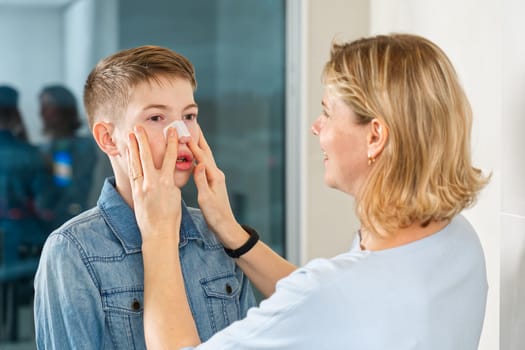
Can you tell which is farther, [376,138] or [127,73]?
[127,73]

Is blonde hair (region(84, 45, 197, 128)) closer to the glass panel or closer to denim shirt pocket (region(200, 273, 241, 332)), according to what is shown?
denim shirt pocket (region(200, 273, 241, 332))

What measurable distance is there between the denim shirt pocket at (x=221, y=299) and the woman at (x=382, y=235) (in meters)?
0.14

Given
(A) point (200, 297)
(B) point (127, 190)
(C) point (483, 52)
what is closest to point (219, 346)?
(A) point (200, 297)

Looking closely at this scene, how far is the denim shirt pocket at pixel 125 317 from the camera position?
1.32 m

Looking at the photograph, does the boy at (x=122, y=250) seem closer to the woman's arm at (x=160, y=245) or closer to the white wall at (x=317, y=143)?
the woman's arm at (x=160, y=245)

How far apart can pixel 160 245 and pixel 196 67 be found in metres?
2.03

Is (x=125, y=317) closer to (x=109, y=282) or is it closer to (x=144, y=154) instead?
(x=109, y=282)

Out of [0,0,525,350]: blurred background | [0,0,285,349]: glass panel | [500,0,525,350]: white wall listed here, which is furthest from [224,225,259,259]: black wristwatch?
[0,0,285,349]: glass panel

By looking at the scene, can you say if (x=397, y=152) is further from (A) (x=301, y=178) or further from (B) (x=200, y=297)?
(A) (x=301, y=178)

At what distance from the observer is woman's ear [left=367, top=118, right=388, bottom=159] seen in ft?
4.00

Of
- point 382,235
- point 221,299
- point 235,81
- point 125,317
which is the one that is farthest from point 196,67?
point 382,235

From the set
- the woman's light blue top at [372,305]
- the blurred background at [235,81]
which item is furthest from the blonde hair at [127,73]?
the blurred background at [235,81]

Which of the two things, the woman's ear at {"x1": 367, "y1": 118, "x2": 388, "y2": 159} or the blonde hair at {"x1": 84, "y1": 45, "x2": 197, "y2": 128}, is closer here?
the woman's ear at {"x1": 367, "y1": 118, "x2": 388, "y2": 159}

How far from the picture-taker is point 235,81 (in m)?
3.35
